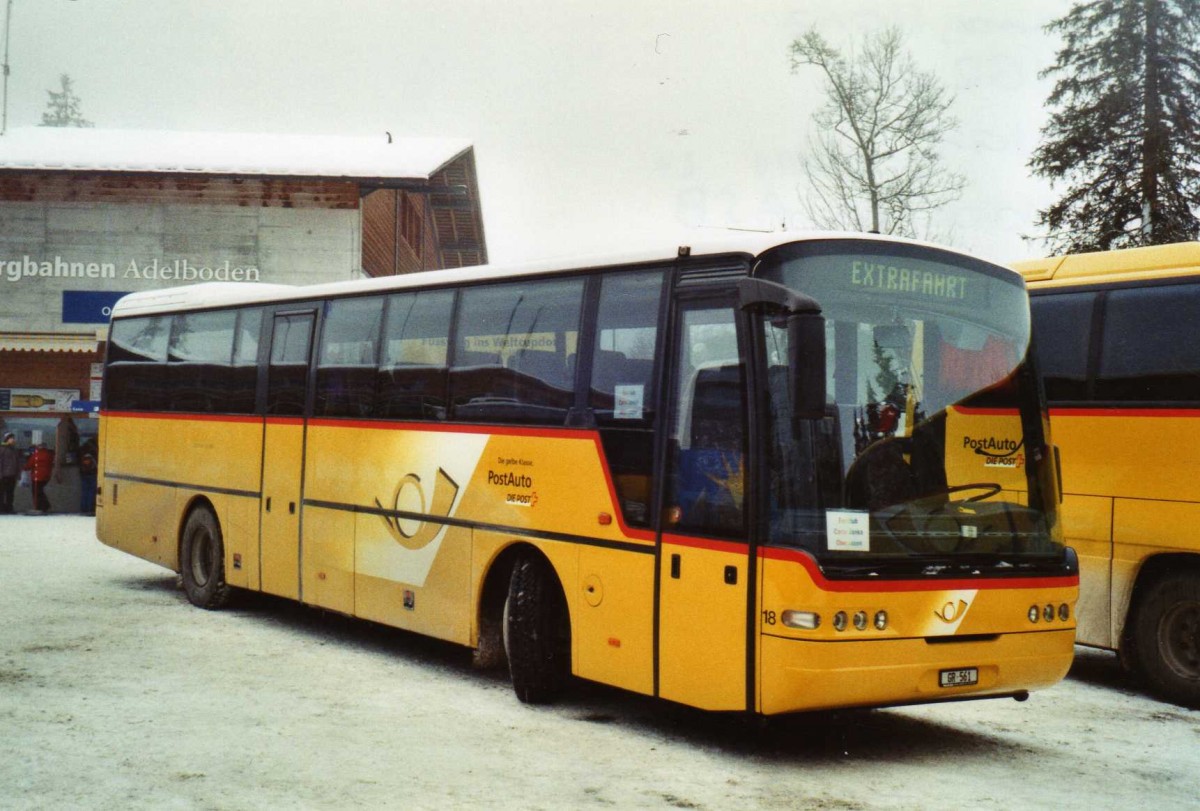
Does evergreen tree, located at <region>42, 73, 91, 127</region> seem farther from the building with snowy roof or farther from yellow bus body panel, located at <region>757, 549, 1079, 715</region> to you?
yellow bus body panel, located at <region>757, 549, 1079, 715</region>

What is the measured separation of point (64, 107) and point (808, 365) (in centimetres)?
8730

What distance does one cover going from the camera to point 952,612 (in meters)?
7.75

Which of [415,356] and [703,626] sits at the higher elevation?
[415,356]

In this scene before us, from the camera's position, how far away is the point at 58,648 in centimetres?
1118

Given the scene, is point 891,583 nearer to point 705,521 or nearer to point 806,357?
point 705,521

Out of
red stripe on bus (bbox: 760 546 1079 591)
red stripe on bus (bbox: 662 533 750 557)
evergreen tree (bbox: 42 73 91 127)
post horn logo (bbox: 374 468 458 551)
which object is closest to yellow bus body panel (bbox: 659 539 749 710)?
red stripe on bus (bbox: 662 533 750 557)

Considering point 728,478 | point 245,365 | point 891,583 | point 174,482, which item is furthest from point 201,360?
point 891,583

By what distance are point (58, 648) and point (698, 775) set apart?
612 cm

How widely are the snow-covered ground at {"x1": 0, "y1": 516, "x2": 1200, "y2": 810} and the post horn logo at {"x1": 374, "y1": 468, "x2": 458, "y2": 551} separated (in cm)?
106

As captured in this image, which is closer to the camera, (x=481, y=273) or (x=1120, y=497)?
(x=481, y=273)

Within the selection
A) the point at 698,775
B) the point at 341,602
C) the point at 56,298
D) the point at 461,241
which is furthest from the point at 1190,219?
the point at 698,775

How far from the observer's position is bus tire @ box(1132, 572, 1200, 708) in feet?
33.7

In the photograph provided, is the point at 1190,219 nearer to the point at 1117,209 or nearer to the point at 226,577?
the point at 1117,209

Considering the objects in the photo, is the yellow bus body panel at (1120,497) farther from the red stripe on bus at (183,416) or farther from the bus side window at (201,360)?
the bus side window at (201,360)
